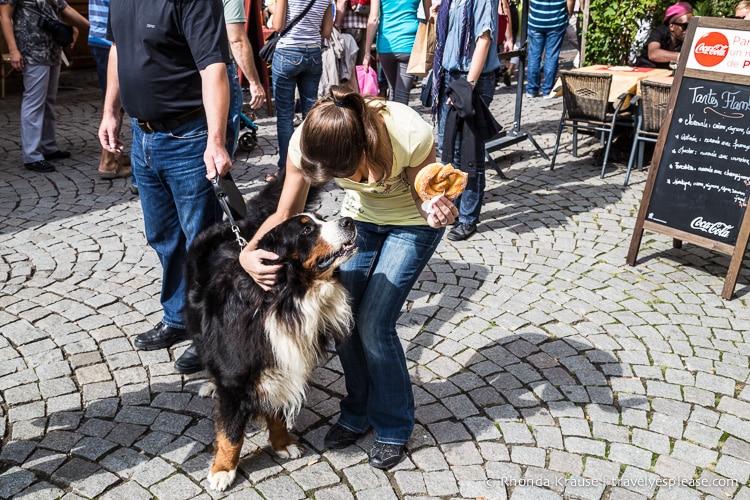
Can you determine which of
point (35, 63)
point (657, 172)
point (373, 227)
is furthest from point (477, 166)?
point (35, 63)

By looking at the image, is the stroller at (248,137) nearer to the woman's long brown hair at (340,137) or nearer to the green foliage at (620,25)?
the green foliage at (620,25)

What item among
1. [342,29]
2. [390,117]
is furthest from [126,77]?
[342,29]

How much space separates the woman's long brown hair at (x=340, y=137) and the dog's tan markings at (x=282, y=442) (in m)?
1.33

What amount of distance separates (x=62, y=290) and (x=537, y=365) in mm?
3507

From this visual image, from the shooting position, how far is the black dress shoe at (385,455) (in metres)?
3.27

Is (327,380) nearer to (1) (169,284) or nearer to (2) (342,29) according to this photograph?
(1) (169,284)

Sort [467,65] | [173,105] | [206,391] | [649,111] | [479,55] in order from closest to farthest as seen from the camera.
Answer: [173,105]
[206,391]
[479,55]
[467,65]
[649,111]

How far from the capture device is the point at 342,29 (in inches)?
392

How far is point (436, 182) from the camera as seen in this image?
8.96 ft

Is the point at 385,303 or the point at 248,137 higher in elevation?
A: the point at 385,303

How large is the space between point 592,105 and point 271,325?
5.97 m

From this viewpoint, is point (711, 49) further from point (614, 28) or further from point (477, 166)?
point (614, 28)

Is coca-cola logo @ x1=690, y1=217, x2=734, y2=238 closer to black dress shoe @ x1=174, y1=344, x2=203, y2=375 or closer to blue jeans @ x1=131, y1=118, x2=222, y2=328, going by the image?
blue jeans @ x1=131, y1=118, x2=222, y2=328

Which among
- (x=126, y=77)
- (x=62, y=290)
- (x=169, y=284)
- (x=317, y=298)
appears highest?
(x=126, y=77)
